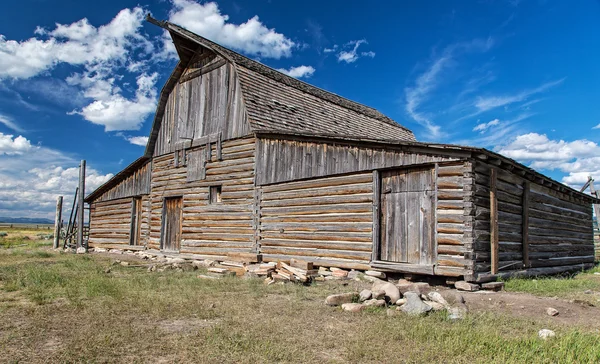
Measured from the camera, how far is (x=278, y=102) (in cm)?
1617

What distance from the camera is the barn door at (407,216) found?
998 centimetres

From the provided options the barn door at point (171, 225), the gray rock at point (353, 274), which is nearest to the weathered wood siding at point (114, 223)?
the barn door at point (171, 225)

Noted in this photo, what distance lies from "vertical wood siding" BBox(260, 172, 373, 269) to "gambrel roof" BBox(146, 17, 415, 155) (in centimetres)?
186

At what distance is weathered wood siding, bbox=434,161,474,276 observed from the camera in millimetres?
9219

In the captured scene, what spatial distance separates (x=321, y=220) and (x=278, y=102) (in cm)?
598

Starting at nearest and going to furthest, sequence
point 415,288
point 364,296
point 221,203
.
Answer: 1. point 364,296
2. point 415,288
3. point 221,203

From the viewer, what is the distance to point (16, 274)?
10.7m

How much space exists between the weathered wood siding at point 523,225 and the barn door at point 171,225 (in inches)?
466

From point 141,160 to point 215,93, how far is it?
18.6 ft

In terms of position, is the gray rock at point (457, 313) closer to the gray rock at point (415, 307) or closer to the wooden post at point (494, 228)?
the gray rock at point (415, 307)

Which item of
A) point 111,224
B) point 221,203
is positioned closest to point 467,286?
point 221,203

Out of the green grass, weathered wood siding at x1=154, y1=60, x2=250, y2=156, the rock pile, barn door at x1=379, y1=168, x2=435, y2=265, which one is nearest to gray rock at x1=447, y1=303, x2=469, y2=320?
the rock pile

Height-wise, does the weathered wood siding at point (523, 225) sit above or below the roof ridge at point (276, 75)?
below

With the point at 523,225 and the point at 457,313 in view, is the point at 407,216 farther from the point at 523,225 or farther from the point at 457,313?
the point at 457,313
